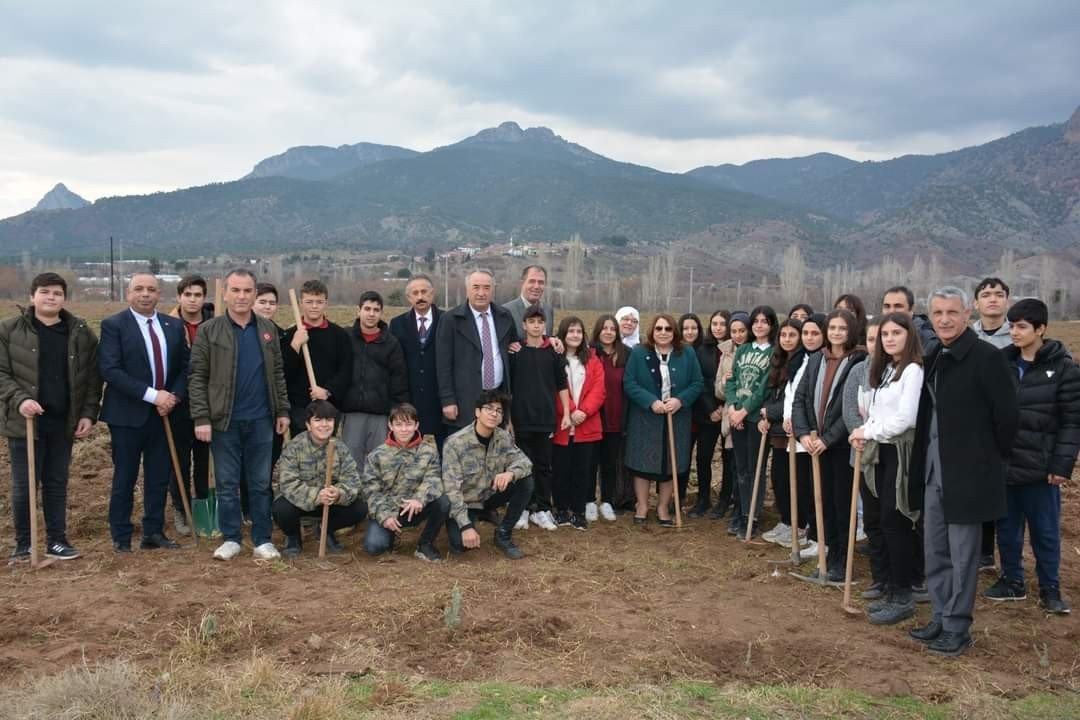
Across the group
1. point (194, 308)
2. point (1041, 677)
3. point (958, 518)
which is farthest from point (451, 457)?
point (1041, 677)

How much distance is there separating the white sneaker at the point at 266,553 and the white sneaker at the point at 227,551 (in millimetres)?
144

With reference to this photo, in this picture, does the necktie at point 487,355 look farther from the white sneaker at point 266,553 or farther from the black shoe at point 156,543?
the black shoe at point 156,543

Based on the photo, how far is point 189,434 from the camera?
7387mm

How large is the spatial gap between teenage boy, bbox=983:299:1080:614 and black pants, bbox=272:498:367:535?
15.8ft

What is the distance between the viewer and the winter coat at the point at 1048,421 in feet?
18.6

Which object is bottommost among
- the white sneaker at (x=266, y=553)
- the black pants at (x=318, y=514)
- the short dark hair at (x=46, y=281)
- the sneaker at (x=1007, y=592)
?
the sneaker at (x=1007, y=592)

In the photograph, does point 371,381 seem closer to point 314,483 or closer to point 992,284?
point 314,483

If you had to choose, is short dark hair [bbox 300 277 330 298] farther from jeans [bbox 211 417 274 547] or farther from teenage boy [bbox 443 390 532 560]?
teenage boy [bbox 443 390 532 560]

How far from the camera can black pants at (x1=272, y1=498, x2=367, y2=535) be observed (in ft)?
22.2

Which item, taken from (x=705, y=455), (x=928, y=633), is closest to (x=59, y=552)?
(x=705, y=455)

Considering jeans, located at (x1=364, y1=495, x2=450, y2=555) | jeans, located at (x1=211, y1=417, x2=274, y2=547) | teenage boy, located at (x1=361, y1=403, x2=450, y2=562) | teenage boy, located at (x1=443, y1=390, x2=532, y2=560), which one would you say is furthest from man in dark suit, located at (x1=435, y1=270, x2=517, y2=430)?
jeans, located at (x1=211, y1=417, x2=274, y2=547)

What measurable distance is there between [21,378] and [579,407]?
4.51 meters

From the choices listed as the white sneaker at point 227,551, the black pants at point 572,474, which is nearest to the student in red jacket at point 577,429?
the black pants at point 572,474

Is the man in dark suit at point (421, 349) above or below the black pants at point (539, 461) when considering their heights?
above
